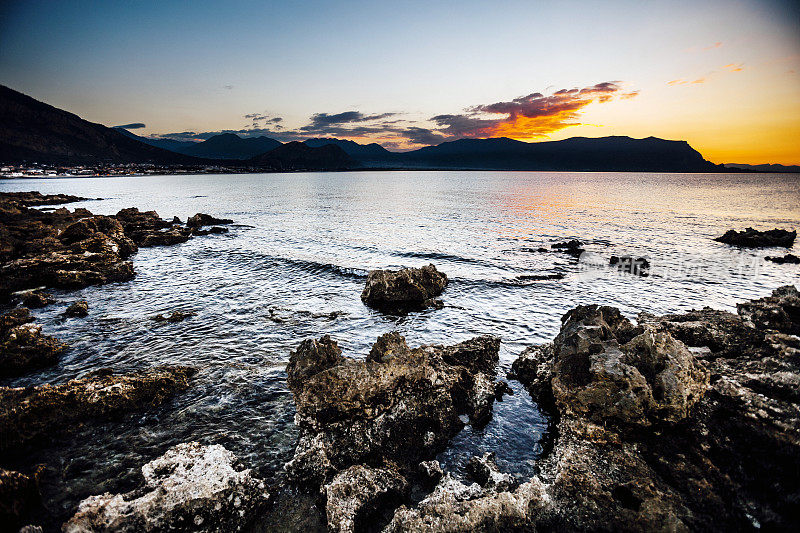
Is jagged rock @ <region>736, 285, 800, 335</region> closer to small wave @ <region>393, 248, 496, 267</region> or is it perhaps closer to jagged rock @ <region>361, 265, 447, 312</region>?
jagged rock @ <region>361, 265, 447, 312</region>

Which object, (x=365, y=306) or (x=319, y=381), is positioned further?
(x=365, y=306)

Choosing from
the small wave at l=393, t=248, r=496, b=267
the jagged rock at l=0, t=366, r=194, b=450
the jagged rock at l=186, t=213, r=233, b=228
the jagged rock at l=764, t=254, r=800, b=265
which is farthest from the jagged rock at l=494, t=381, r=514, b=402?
the jagged rock at l=186, t=213, r=233, b=228

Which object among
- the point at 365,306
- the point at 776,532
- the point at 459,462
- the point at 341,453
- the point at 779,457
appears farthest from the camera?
the point at 365,306

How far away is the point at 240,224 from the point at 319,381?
48624 mm

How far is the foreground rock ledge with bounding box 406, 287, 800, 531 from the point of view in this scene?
6.10 m

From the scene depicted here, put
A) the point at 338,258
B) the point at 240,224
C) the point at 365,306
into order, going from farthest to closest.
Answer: the point at 240,224, the point at 338,258, the point at 365,306

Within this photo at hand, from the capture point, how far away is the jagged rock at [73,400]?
8.38 metres

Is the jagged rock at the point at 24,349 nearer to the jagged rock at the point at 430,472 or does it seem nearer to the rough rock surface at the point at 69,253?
the rough rock surface at the point at 69,253

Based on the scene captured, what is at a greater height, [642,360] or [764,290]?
[642,360]

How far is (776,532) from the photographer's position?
18.9 ft

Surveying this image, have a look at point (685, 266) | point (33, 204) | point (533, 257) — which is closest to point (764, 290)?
point (685, 266)

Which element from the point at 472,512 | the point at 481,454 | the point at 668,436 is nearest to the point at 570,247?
the point at 668,436

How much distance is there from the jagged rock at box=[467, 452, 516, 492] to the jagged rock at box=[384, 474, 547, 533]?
0.44m

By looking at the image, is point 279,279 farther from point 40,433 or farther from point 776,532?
point 776,532
